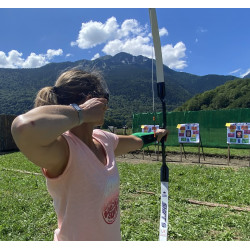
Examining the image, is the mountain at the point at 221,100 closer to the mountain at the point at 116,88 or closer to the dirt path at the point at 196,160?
the mountain at the point at 116,88

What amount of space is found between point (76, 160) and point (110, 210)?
0.29m

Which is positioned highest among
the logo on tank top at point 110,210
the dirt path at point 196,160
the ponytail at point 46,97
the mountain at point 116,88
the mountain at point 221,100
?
the mountain at point 116,88

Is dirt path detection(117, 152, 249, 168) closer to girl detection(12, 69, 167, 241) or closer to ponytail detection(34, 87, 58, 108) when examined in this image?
girl detection(12, 69, 167, 241)

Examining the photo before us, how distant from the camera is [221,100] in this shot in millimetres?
34406

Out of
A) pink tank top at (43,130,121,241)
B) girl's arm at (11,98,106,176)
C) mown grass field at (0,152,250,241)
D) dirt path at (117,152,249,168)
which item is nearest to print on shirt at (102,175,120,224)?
pink tank top at (43,130,121,241)

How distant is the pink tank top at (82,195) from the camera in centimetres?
102

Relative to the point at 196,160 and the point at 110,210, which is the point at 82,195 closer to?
the point at 110,210

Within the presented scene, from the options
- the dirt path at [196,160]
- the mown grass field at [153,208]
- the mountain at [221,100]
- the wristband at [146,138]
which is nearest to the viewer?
the wristband at [146,138]

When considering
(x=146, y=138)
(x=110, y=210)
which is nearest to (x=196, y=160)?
(x=146, y=138)

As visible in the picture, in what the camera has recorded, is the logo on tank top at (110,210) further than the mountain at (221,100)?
No

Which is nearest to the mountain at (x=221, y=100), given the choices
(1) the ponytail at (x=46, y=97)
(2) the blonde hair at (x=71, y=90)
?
(2) the blonde hair at (x=71, y=90)

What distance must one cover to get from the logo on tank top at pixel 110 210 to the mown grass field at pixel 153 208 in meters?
1.93

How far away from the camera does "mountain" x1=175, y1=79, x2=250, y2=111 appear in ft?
108
